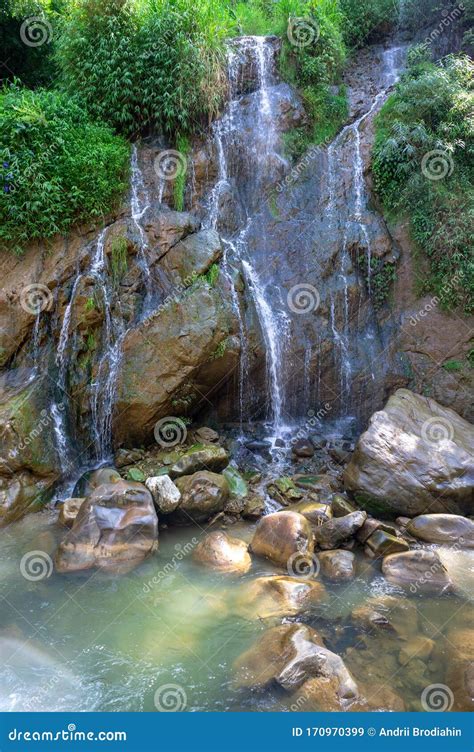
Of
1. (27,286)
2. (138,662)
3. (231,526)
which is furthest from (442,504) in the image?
(27,286)

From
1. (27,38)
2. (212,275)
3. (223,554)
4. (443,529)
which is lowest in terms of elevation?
(443,529)

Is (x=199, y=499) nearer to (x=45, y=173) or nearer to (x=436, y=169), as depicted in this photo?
(x=45, y=173)

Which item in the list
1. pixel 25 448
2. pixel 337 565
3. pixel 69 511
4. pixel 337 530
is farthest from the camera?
pixel 25 448

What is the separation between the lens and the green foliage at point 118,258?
8828mm

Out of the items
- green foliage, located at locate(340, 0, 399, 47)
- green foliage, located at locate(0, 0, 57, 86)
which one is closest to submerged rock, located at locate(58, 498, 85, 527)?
green foliage, located at locate(0, 0, 57, 86)

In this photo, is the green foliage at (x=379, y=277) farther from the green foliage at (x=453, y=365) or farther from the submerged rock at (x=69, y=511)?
the submerged rock at (x=69, y=511)

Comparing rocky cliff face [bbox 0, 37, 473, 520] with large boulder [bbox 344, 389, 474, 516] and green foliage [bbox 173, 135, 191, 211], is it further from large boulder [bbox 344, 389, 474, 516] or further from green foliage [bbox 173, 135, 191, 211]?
large boulder [bbox 344, 389, 474, 516]

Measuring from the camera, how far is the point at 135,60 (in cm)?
1027

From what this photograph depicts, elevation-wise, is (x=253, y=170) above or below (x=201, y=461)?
above

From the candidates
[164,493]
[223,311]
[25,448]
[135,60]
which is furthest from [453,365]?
[135,60]

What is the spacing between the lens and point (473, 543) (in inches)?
267

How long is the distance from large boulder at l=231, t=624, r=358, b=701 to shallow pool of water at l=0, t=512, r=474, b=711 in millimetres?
116

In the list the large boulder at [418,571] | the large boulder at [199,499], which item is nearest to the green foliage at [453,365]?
the large boulder at [418,571]

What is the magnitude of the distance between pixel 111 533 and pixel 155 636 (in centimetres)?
159
